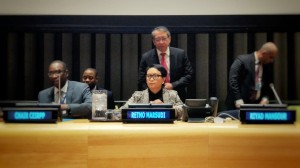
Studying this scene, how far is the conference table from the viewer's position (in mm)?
1450

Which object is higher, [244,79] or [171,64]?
[171,64]

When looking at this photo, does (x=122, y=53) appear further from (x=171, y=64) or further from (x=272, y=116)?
(x=272, y=116)

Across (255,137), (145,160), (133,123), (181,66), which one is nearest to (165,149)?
(145,160)

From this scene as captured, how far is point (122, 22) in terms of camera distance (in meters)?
4.36

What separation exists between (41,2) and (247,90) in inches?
92.0

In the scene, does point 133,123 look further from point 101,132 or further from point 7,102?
point 7,102

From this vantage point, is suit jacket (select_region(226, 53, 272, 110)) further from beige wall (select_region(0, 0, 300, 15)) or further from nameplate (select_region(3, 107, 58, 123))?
nameplate (select_region(3, 107, 58, 123))

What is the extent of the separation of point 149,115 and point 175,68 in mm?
2173

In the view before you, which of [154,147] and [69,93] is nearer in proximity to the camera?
[154,147]

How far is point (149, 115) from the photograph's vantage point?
5.14 feet

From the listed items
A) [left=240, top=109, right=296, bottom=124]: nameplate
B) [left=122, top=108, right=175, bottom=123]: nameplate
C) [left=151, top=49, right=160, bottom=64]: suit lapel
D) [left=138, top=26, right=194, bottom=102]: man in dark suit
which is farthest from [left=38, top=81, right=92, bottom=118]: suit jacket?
[left=240, top=109, right=296, bottom=124]: nameplate

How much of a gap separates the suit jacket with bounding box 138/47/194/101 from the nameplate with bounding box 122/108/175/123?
6.76 ft

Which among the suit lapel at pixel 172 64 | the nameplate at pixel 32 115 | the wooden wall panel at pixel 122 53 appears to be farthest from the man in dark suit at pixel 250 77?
the nameplate at pixel 32 115

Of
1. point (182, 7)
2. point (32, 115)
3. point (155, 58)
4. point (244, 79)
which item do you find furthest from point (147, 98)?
point (182, 7)
